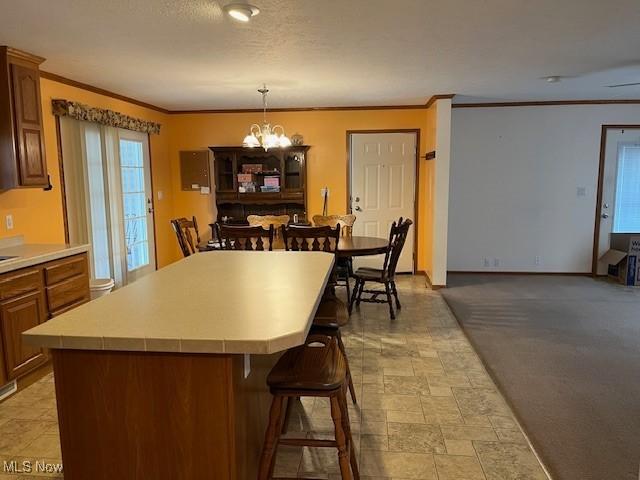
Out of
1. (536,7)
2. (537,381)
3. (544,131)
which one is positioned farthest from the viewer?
(544,131)

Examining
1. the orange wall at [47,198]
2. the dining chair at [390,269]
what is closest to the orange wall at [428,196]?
the dining chair at [390,269]

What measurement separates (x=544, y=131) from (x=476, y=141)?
2.85 ft

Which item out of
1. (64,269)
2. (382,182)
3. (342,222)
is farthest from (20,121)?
(382,182)

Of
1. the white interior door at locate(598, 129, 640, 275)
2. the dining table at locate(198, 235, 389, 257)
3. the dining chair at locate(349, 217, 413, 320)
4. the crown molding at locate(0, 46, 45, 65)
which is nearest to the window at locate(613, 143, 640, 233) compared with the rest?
the white interior door at locate(598, 129, 640, 275)

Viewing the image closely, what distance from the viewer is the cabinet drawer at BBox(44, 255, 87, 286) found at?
3143mm

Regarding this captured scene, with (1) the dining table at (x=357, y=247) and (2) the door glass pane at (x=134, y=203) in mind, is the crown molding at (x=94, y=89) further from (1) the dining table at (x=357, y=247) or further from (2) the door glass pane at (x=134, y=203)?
(1) the dining table at (x=357, y=247)

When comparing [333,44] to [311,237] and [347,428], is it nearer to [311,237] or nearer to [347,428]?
[311,237]

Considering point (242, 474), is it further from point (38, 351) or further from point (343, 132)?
point (343, 132)

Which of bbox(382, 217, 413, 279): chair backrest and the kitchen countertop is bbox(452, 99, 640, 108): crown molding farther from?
the kitchen countertop

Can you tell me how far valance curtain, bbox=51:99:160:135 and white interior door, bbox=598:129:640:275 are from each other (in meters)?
5.80

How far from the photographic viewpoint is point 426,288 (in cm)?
550

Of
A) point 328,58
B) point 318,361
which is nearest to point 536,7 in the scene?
A: point 328,58

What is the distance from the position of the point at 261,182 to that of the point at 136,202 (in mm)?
1588

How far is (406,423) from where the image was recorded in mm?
2521
